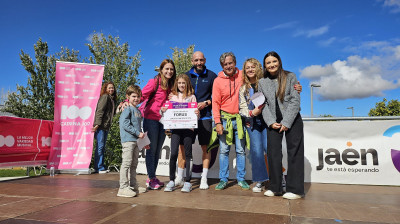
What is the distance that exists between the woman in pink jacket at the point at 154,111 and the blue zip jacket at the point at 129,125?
37 centimetres

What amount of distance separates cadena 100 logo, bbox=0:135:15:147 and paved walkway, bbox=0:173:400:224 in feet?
5.06

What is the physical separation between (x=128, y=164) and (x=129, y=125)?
0.59 m

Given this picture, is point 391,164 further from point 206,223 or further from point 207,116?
point 206,223

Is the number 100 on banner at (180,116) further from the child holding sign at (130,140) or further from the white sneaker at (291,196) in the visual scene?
the white sneaker at (291,196)

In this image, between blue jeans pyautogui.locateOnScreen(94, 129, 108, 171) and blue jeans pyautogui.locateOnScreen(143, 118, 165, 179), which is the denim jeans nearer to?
blue jeans pyautogui.locateOnScreen(143, 118, 165, 179)

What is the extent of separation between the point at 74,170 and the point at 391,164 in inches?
274

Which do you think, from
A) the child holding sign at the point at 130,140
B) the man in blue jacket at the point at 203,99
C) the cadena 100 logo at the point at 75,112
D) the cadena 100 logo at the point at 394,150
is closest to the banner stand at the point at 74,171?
the cadena 100 logo at the point at 75,112

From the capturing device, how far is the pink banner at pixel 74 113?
6656 mm

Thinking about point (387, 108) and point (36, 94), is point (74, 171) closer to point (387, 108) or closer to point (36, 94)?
point (36, 94)

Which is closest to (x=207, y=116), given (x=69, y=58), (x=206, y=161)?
(x=206, y=161)

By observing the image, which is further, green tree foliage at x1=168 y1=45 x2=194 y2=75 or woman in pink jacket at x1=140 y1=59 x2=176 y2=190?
green tree foliage at x1=168 y1=45 x2=194 y2=75

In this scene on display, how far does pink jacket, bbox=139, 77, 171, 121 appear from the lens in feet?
15.2

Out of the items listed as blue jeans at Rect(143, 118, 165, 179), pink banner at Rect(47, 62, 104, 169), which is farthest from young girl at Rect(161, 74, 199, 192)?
pink banner at Rect(47, 62, 104, 169)

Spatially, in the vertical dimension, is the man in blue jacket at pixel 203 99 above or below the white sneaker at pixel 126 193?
above
